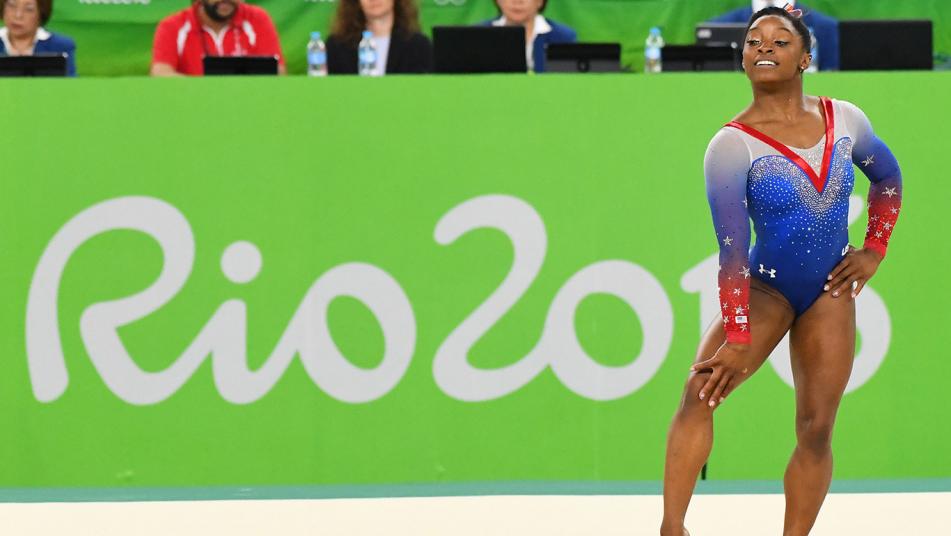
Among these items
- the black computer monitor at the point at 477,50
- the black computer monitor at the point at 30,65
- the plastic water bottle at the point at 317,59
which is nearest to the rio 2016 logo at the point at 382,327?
the black computer monitor at the point at 477,50

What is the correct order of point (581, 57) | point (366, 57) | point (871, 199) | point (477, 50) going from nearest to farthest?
point (871, 199) < point (477, 50) < point (581, 57) < point (366, 57)

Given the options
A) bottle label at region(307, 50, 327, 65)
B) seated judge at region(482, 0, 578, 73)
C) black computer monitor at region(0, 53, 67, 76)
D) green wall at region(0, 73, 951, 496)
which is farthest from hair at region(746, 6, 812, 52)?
seated judge at region(482, 0, 578, 73)

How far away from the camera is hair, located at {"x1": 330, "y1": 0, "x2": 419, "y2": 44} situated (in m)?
6.80

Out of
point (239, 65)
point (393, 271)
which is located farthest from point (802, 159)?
point (239, 65)

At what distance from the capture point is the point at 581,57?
568 centimetres

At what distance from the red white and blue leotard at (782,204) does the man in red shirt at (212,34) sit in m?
3.83

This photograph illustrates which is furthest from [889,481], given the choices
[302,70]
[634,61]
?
[302,70]

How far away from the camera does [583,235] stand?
4.99 metres

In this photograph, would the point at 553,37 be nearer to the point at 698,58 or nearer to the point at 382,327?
the point at 698,58

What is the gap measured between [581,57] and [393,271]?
4.50 ft

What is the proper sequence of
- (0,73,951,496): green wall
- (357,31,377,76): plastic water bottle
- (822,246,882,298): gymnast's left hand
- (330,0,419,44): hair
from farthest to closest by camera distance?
(330,0,419,44): hair
(357,31,377,76): plastic water bottle
(0,73,951,496): green wall
(822,246,882,298): gymnast's left hand

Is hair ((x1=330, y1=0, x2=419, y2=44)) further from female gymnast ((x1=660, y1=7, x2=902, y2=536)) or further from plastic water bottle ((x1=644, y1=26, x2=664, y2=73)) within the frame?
female gymnast ((x1=660, y1=7, x2=902, y2=536))

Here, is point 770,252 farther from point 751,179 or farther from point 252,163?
point 252,163

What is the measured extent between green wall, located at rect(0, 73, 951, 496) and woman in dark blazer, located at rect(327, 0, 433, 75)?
5.79 feet
